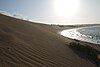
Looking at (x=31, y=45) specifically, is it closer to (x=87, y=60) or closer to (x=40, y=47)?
(x=40, y=47)

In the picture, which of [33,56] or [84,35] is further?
[84,35]

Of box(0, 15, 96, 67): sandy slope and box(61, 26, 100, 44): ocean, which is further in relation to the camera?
box(61, 26, 100, 44): ocean

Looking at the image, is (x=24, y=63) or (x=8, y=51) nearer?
(x=24, y=63)

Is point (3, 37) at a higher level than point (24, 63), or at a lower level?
higher

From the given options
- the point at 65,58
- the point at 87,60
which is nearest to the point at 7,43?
the point at 65,58

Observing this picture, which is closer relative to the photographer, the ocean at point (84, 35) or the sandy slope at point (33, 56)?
the sandy slope at point (33, 56)

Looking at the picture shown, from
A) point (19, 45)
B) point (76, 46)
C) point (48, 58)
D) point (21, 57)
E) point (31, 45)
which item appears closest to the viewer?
point (21, 57)

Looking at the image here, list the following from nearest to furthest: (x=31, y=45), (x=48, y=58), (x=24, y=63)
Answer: (x=24, y=63)
(x=48, y=58)
(x=31, y=45)

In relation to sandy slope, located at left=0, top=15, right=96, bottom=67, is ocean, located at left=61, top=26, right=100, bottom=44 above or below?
below

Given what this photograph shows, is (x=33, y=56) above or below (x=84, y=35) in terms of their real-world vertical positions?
above

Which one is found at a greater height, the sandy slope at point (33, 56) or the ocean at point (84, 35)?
the sandy slope at point (33, 56)
